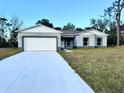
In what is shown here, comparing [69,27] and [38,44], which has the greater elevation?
[69,27]

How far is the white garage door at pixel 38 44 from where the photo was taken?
3102 centimetres

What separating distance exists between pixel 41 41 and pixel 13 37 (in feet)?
64.6

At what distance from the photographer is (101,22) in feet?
200

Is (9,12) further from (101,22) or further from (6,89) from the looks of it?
(6,89)

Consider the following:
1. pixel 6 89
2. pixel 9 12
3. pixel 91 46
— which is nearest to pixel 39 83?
pixel 6 89

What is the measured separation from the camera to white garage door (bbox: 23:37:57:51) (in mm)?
31016

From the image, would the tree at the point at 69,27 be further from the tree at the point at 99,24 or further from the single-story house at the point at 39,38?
the single-story house at the point at 39,38

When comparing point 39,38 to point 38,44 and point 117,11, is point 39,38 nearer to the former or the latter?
point 38,44

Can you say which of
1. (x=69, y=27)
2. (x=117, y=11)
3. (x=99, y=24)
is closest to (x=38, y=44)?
(x=117, y=11)

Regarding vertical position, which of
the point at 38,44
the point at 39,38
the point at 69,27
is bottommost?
the point at 38,44

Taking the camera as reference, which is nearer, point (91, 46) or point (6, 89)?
point (6, 89)

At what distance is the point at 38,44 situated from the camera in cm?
3127

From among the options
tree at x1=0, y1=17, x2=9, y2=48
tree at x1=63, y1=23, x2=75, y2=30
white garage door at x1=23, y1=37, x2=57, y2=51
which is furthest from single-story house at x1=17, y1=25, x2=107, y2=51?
tree at x1=63, y1=23, x2=75, y2=30

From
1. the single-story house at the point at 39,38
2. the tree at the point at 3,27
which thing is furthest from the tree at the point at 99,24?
the single-story house at the point at 39,38
